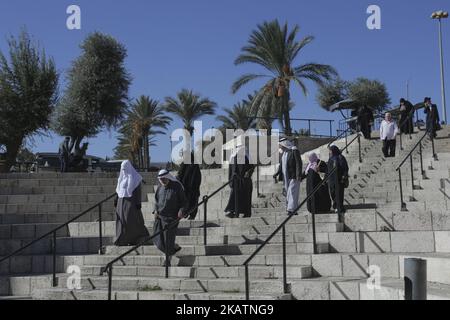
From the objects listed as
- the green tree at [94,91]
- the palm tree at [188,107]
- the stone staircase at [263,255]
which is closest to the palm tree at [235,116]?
the palm tree at [188,107]

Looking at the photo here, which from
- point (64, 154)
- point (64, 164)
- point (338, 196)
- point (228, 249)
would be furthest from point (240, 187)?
point (64, 154)

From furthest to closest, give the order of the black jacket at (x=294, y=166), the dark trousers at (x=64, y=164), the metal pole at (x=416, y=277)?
the dark trousers at (x=64, y=164) < the black jacket at (x=294, y=166) < the metal pole at (x=416, y=277)

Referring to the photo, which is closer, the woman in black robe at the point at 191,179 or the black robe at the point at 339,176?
the black robe at the point at 339,176

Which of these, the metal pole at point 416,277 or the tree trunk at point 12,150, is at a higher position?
the tree trunk at point 12,150

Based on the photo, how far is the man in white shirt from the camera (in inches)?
715

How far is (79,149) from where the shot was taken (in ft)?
78.6

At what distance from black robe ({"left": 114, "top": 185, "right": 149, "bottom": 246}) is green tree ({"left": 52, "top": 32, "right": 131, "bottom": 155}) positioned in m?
15.3

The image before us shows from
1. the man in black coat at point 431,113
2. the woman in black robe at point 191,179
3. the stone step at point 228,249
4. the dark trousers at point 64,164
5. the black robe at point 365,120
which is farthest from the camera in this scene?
the black robe at point 365,120

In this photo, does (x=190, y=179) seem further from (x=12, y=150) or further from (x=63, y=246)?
(x=12, y=150)

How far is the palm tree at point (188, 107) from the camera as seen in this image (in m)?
42.3

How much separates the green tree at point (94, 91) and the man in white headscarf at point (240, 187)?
47.4ft

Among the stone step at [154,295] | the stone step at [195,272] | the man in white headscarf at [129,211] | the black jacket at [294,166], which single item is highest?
the black jacket at [294,166]

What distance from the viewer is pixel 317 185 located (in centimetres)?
1154

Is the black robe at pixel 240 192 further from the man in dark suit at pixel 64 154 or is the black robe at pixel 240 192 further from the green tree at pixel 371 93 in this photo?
the green tree at pixel 371 93
